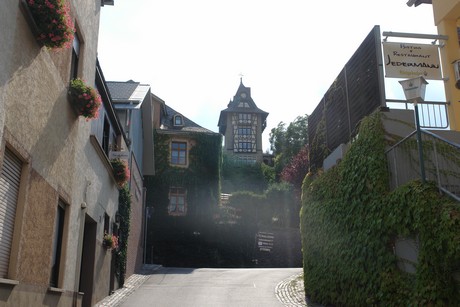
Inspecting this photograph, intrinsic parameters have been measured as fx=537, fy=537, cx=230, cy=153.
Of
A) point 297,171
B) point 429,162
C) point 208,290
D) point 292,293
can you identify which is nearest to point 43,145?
point 429,162

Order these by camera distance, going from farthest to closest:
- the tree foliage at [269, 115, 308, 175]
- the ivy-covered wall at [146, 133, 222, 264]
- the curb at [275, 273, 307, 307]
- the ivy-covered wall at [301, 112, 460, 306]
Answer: the tree foliage at [269, 115, 308, 175], the ivy-covered wall at [146, 133, 222, 264], the curb at [275, 273, 307, 307], the ivy-covered wall at [301, 112, 460, 306]

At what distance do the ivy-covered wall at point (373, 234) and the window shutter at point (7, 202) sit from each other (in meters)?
6.10

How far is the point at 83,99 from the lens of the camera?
10.2 meters

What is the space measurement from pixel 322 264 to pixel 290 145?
46334 mm

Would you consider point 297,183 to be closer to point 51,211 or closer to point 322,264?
point 322,264

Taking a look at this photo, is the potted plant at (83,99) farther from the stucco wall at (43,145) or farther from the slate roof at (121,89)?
the slate roof at (121,89)

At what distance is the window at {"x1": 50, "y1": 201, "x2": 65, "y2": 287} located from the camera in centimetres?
956

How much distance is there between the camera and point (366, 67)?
40.9 ft

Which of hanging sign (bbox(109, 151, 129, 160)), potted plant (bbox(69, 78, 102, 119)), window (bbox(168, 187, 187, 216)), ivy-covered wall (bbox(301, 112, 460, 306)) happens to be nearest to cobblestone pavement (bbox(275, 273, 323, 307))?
ivy-covered wall (bbox(301, 112, 460, 306))

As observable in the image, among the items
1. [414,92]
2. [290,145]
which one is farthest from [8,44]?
[290,145]

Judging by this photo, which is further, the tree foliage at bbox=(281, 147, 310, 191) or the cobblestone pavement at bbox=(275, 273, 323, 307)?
the tree foliage at bbox=(281, 147, 310, 191)

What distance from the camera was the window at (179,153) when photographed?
116 feet

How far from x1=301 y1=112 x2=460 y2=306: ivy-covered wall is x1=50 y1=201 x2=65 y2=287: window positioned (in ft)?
19.2

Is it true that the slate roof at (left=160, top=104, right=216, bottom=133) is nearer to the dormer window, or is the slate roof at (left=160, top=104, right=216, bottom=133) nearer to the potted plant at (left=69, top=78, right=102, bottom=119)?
the dormer window
